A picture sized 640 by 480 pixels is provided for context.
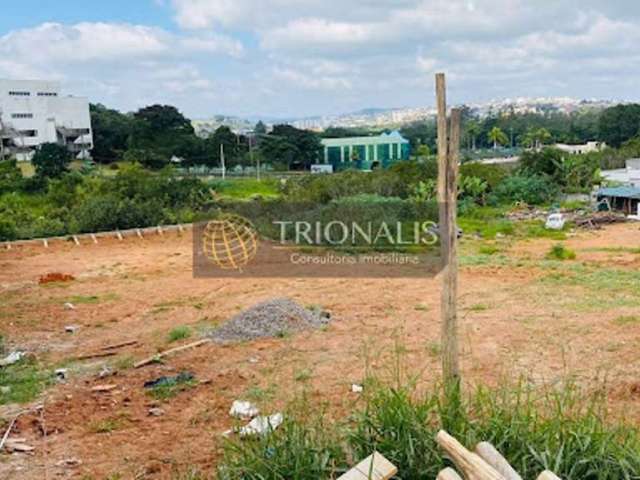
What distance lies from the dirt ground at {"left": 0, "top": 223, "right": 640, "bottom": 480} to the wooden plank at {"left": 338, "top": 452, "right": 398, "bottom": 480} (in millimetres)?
1137

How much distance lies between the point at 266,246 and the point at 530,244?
654cm

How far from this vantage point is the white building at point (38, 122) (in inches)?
1363

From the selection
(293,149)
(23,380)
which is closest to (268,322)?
(23,380)

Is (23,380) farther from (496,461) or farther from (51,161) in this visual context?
(51,161)

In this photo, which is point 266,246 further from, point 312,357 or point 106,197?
point 312,357

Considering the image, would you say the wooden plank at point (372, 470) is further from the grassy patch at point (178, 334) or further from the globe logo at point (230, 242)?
the globe logo at point (230, 242)

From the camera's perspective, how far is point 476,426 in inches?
113

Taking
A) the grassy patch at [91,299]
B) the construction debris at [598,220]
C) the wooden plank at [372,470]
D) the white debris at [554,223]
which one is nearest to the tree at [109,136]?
the white debris at [554,223]

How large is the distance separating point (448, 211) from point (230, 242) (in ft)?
37.1

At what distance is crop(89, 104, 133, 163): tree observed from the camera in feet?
116

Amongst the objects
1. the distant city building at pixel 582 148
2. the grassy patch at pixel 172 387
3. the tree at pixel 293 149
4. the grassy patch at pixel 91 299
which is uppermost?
the tree at pixel 293 149

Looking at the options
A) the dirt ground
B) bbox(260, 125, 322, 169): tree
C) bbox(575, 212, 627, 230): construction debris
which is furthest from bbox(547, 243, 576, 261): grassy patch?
bbox(260, 125, 322, 169): tree

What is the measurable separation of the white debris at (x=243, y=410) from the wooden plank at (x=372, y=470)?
6.70ft

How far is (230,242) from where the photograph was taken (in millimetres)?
14320
